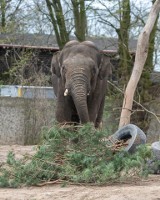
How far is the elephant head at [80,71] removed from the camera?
10461 mm

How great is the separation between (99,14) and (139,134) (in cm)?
1262

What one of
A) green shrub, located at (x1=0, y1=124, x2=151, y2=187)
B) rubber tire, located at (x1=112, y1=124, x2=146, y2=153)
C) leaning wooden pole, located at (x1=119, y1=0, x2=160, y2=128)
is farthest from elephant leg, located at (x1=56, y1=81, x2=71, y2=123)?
leaning wooden pole, located at (x1=119, y1=0, x2=160, y2=128)

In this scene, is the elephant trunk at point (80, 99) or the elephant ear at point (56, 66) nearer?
the elephant trunk at point (80, 99)

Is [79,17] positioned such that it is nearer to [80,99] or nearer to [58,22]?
[58,22]

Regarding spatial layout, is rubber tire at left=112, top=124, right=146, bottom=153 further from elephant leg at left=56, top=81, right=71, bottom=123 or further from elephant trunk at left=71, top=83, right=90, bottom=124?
elephant leg at left=56, top=81, right=71, bottom=123

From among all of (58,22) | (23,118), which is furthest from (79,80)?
(58,22)

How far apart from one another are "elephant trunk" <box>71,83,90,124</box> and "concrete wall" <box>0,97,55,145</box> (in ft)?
28.9

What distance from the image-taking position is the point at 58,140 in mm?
8164

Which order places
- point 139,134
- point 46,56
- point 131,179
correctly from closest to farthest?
point 131,179
point 139,134
point 46,56

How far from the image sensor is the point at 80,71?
34.8ft

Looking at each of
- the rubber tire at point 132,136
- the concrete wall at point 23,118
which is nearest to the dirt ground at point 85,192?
the rubber tire at point 132,136

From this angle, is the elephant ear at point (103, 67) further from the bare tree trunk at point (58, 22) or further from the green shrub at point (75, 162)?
the bare tree trunk at point (58, 22)

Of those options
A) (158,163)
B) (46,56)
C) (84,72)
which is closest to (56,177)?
(158,163)

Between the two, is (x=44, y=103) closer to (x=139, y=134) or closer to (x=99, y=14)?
(x=99, y=14)
